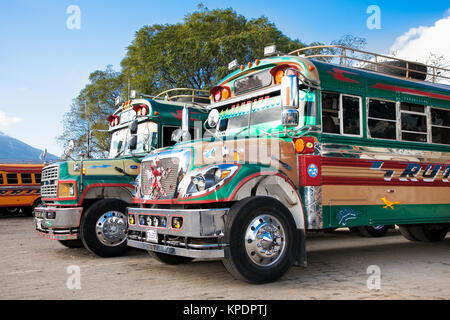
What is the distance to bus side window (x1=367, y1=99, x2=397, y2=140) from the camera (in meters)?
6.66

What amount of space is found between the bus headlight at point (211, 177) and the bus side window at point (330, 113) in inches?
63.5

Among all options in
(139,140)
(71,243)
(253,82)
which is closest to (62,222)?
(71,243)

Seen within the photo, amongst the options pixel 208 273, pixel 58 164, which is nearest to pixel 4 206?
pixel 58 164

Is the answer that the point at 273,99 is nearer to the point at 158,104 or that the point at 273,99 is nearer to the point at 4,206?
the point at 158,104

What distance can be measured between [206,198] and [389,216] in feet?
10.1

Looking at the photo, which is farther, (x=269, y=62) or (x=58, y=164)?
(x=58, y=164)

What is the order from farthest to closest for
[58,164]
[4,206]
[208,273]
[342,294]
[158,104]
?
[4,206] < [158,104] < [58,164] < [208,273] < [342,294]

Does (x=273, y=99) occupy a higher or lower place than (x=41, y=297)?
higher

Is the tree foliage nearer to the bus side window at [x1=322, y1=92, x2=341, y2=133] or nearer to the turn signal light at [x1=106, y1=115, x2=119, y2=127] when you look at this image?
the turn signal light at [x1=106, y1=115, x2=119, y2=127]

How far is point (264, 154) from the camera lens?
5.57 m

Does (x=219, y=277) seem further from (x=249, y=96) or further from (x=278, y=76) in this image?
(x=278, y=76)

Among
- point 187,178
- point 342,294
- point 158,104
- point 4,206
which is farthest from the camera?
point 4,206

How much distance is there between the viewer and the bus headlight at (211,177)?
5117 mm

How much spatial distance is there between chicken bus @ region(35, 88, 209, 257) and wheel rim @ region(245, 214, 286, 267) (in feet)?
12.0
